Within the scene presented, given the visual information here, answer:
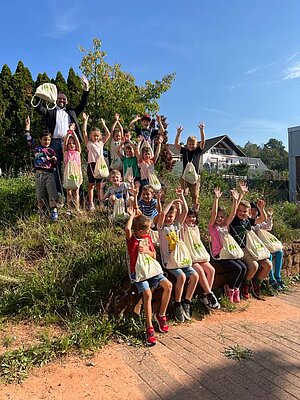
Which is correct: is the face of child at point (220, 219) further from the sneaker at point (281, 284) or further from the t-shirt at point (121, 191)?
the sneaker at point (281, 284)

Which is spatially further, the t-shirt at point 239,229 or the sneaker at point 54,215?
the sneaker at point 54,215

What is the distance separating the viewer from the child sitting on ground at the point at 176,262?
4453 mm

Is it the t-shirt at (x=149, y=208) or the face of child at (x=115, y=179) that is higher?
the face of child at (x=115, y=179)

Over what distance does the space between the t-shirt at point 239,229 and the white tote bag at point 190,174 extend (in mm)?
Answer: 1377

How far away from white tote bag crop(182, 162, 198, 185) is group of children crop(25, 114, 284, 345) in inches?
0.8

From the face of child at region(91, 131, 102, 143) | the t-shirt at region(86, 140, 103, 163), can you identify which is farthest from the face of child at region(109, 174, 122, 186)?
the face of child at region(91, 131, 102, 143)

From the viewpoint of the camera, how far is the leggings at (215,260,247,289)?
520cm

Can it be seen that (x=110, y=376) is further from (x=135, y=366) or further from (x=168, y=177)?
(x=168, y=177)

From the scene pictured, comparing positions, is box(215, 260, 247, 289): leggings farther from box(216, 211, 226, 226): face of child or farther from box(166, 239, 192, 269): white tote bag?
box(166, 239, 192, 269): white tote bag

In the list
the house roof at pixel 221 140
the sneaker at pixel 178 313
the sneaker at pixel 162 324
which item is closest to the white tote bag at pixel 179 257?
the sneaker at pixel 178 313

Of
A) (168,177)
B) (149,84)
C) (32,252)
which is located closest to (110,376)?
(32,252)

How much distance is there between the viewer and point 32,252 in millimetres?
5148

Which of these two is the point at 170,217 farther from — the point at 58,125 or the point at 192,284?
the point at 58,125

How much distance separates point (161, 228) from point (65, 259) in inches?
53.8
